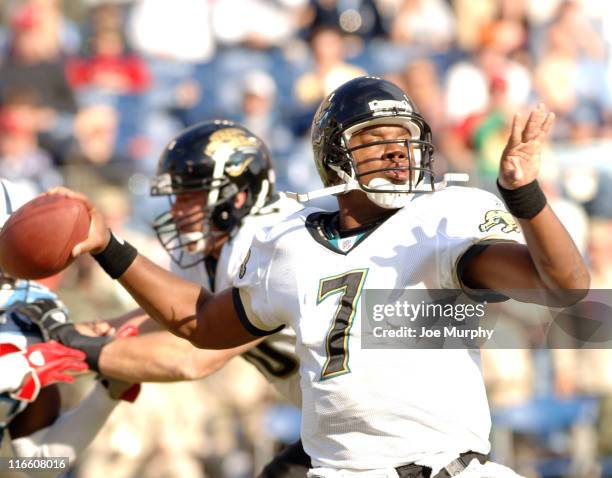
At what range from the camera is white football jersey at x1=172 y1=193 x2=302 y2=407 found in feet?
14.8

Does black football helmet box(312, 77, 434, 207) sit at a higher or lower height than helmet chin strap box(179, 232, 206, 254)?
higher

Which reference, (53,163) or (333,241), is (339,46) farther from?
(333,241)

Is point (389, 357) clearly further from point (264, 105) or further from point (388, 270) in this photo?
point (264, 105)

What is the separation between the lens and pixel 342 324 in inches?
128

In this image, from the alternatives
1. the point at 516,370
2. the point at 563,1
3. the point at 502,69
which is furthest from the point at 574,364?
the point at 563,1

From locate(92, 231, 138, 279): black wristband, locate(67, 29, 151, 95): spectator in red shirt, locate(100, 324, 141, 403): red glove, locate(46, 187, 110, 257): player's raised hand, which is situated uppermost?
locate(67, 29, 151, 95): spectator in red shirt

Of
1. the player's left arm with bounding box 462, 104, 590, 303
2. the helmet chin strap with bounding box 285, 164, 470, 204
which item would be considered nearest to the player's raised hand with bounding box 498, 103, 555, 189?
the player's left arm with bounding box 462, 104, 590, 303

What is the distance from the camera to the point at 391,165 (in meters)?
3.43

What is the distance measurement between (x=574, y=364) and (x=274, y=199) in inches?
141

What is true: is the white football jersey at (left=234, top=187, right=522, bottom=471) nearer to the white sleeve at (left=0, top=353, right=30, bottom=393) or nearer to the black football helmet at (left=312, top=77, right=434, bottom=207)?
the black football helmet at (left=312, top=77, right=434, bottom=207)

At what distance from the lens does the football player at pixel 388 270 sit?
2947mm

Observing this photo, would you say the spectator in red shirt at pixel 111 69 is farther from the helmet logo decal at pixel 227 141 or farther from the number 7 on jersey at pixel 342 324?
the number 7 on jersey at pixel 342 324

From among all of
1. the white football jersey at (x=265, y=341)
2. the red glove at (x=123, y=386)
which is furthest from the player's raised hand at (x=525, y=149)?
the red glove at (x=123, y=386)

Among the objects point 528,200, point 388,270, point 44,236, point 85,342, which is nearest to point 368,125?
point 388,270
